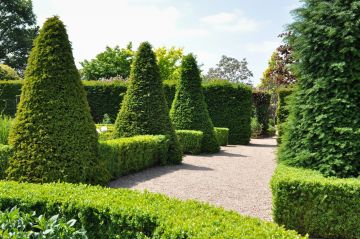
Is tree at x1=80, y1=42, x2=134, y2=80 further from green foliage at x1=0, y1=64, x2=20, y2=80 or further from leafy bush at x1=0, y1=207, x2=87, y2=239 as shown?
leafy bush at x1=0, y1=207, x2=87, y2=239

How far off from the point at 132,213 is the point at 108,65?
33391 millimetres

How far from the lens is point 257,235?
10.0 ft

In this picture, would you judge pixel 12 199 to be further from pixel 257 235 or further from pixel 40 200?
pixel 257 235

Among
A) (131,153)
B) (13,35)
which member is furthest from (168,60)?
(131,153)

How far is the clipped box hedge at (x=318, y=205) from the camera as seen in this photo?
4.91 metres

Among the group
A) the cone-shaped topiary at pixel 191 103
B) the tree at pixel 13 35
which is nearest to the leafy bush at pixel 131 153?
the cone-shaped topiary at pixel 191 103

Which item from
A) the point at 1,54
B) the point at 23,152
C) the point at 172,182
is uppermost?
the point at 1,54

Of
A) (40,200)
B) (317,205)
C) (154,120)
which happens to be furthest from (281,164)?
(154,120)

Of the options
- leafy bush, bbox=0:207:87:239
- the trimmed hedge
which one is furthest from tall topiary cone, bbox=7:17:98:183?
leafy bush, bbox=0:207:87:239

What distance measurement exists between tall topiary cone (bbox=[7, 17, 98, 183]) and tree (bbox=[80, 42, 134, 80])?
28780mm

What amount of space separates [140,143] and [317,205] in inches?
207

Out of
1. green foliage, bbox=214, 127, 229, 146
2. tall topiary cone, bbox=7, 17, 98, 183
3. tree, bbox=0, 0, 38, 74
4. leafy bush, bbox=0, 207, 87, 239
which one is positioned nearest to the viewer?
leafy bush, bbox=0, 207, 87, 239

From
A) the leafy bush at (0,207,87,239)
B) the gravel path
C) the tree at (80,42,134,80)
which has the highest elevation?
the tree at (80,42,134,80)

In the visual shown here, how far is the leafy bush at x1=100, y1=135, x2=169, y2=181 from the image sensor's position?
8.01 metres
